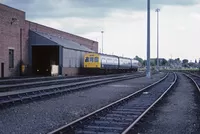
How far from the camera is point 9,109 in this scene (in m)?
12.8

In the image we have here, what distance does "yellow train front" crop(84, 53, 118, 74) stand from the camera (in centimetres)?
4775

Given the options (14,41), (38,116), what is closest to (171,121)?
(38,116)

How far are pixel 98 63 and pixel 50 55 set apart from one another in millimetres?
8461

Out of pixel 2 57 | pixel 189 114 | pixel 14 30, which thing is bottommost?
pixel 189 114

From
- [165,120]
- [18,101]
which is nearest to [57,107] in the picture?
[18,101]

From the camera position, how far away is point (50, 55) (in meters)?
51.3

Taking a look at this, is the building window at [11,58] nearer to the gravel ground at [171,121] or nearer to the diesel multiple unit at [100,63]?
the diesel multiple unit at [100,63]

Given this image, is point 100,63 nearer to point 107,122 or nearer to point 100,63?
point 100,63

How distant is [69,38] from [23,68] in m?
22.5

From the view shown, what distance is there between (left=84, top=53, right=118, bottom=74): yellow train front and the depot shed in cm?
235

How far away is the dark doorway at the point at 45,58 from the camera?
49156mm

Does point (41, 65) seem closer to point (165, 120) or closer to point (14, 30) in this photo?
point (14, 30)

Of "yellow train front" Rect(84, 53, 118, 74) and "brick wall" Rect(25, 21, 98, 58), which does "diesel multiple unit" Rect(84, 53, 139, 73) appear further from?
"brick wall" Rect(25, 21, 98, 58)

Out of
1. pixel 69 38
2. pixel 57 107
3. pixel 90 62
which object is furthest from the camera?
pixel 69 38
